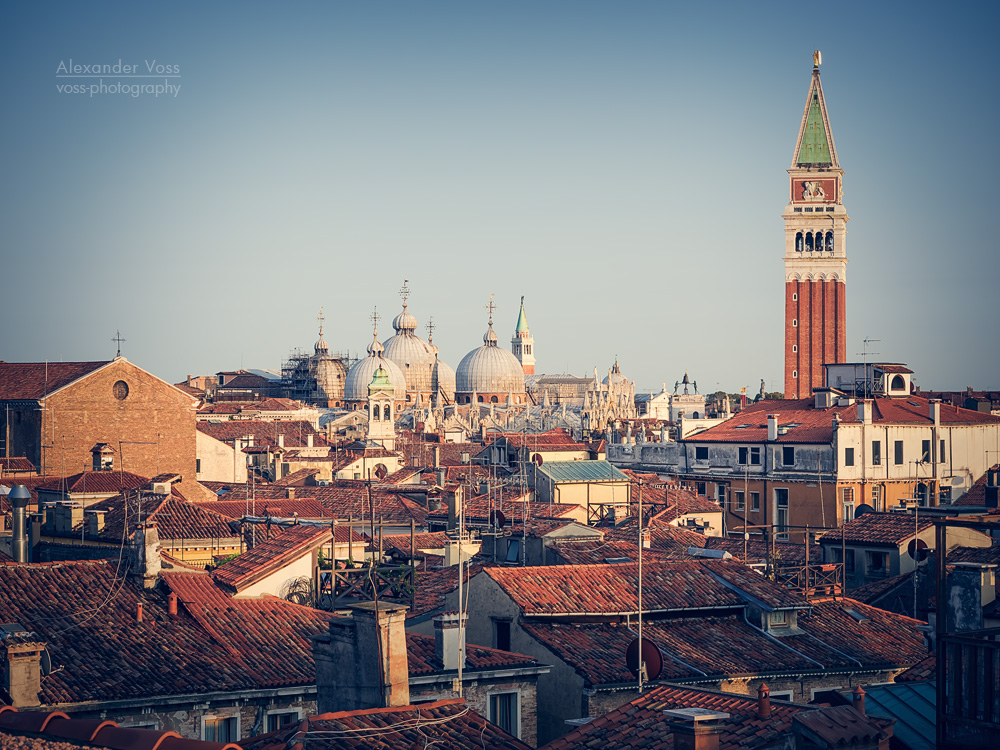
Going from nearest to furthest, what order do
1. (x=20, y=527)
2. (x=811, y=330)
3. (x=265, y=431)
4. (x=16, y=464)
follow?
(x=20, y=527) → (x=16, y=464) → (x=265, y=431) → (x=811, y=330)

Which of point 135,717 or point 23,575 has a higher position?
point 23,575

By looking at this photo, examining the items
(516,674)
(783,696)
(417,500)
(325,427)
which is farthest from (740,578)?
(325,427)

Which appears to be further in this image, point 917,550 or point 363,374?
point 363,374

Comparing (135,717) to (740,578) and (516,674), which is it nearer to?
(516,674)

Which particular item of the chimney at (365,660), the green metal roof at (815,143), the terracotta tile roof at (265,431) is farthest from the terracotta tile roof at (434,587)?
the green metal roof at (815,143)

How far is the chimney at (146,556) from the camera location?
50.8 ft

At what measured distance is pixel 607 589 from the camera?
54.5 ft

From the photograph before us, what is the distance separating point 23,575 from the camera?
15.4 metres

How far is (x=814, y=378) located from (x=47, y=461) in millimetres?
53748

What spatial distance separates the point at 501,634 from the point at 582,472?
780 inches

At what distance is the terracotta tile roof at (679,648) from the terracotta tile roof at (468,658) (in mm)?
560

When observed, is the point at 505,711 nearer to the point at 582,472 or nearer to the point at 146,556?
the point at 146,556

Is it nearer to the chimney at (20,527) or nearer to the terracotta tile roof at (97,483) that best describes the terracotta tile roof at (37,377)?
the terracotta tile roof at (97,483)

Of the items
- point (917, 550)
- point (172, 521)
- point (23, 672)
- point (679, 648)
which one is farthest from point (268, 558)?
point (917, 550)
